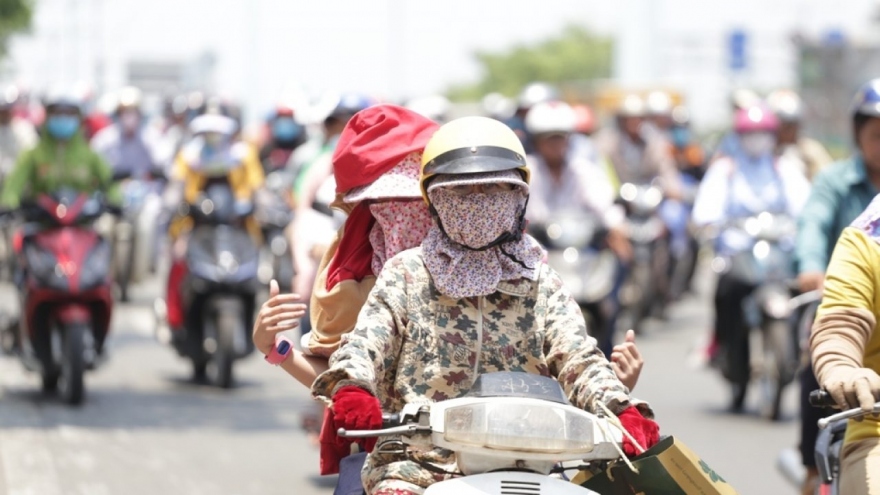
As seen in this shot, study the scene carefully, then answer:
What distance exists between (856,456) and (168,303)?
8571 millimetres

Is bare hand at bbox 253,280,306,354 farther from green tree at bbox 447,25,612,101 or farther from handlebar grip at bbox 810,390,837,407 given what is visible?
green tree at bbox 447,25,612,101

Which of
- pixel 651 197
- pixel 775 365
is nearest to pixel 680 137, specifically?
pixel 651 197

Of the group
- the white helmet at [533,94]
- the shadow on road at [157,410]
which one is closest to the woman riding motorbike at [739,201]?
the shadow on road at [157,410]

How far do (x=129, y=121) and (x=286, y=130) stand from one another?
7.25 feet

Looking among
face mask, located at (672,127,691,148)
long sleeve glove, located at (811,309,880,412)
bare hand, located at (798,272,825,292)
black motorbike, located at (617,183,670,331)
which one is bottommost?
black motorbike, located at (617,183,670,331)

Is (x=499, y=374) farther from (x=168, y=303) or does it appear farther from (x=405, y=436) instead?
(x=168, y=303)

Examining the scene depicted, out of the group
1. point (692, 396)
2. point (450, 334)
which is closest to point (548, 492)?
point (450, 334)

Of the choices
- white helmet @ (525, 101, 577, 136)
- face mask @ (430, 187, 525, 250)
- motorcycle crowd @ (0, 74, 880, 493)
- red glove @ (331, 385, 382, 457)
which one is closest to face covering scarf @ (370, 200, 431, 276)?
motorcycle crowd @ (0, 74, 880, 493)

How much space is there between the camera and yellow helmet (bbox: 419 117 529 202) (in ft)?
15.1

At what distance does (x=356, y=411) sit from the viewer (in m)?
4.13

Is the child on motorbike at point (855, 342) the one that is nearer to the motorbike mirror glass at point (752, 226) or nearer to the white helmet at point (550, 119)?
the white helmet at point (550, 119)

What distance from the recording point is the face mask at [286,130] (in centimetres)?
1877

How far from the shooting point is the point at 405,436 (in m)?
4.21

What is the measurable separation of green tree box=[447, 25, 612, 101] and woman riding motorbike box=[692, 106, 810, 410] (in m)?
107
